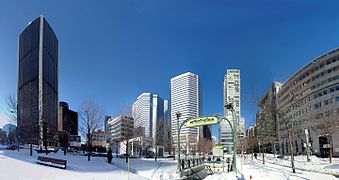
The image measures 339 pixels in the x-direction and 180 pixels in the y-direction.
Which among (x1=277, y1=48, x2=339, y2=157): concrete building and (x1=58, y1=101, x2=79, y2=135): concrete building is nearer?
(x1=277, y1=48, x2=339, y2=157): concrete building

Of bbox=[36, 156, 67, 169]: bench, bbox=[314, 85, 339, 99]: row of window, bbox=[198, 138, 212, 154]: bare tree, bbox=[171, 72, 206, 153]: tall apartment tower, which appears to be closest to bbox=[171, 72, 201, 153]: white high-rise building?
bbox=[171, 72, 206, 153]: tall apartment tower

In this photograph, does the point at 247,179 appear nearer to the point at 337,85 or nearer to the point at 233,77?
the point at 337,85

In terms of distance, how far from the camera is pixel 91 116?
40.9 metres

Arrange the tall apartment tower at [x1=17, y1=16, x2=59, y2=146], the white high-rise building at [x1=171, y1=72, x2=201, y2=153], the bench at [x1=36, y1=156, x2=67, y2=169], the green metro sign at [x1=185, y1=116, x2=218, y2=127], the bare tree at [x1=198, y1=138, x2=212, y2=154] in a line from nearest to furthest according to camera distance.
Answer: the bench at [x1=36, y1=156, x2=67, y2=169] → the green metro sign at [x1=185, y1=116, x2=218, y2=127] → the tall apartment tower at [x1=17, y1=16, x2=59, y2=146] → the bare tree at [x1=198, y1=138, x2=212, y2=154] → the white high-rise building at [x1=171, y1=72, x2=201, y2=153]

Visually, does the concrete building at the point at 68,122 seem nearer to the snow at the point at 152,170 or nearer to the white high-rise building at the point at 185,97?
the snow at the point at 152,170

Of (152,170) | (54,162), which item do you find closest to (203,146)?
(152,170)

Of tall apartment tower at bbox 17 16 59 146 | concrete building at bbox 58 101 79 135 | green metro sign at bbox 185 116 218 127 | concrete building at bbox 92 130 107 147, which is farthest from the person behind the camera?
tall apartment tower at bbox 17 16 59 146

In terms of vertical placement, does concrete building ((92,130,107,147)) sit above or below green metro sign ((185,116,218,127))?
below

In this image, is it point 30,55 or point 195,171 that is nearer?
point 195,171

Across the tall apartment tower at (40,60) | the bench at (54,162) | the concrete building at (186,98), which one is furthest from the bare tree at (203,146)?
the bench at (54,162)

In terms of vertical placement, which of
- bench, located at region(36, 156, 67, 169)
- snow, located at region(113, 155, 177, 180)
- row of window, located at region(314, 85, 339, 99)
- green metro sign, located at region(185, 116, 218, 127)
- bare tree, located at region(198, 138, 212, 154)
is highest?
row of window, located at region(314, 85, 339, 99)

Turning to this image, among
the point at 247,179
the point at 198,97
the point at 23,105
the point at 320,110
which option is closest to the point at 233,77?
the point at 198,97

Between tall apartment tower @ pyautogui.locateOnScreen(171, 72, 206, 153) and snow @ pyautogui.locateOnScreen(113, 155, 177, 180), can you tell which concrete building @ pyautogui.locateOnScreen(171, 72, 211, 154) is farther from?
snow @ pyautogui.locateOnScreen(113, 155, 177, 180)

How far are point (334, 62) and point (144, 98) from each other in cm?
11831
